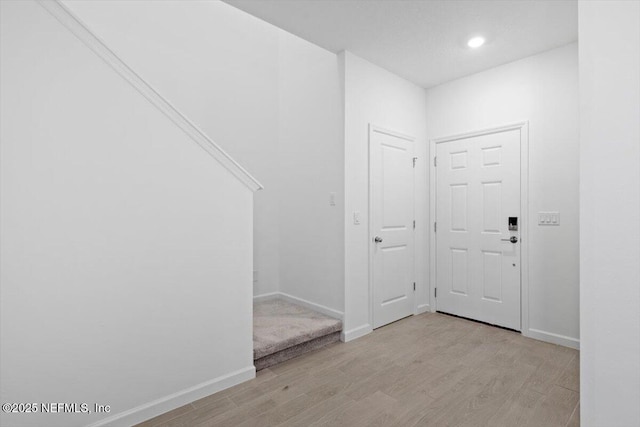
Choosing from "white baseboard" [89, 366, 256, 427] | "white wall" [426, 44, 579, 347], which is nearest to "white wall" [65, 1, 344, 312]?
"white baseboard" [89, 366, 256, 427]

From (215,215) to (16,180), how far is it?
1.03 meters

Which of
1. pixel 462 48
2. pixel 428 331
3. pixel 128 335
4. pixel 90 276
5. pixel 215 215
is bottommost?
pixel 428 331

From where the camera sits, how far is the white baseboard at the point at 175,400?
6.06 ft

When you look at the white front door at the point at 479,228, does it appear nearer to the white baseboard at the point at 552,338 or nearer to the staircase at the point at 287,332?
the white baseboard at the point at 552,338

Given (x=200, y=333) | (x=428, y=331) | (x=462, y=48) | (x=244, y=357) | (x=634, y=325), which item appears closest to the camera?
(x=634, y=325)

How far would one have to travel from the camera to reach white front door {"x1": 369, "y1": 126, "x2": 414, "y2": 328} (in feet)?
11.3

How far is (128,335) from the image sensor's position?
1.89 m

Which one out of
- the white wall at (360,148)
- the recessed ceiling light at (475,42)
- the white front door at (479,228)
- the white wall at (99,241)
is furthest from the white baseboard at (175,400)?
the recessed ceiling light at (475,42)

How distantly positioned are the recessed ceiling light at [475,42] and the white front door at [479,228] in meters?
0.95

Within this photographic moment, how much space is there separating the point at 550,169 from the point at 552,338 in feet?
5.25

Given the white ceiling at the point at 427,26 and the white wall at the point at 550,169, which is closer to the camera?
the white ceiling at the point at 427,26

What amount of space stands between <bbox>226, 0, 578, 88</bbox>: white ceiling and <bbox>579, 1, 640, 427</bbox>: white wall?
1.26 metres

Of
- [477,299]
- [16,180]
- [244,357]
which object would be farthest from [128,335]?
[477,299]

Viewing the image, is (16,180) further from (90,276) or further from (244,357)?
(244,357)
